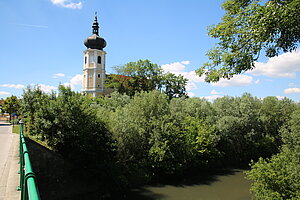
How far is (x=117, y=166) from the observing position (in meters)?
17.4

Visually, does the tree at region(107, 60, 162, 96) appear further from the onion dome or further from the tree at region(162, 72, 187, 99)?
the onion dome

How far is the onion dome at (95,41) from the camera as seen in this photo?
52406 millimetres

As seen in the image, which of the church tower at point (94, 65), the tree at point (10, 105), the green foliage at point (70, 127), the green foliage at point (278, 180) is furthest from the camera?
the church tower at point (94, 65)

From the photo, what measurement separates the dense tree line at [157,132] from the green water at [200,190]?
133 cm

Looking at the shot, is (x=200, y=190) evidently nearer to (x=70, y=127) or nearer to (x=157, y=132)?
(x=157, y=132)

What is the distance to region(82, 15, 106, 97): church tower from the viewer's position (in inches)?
2077

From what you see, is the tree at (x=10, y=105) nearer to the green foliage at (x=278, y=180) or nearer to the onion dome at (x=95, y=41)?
the onion dome at (x=95, y=41)

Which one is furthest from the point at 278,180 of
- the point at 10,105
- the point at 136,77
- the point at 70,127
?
the point at 10,105

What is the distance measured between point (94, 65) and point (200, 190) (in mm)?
42146

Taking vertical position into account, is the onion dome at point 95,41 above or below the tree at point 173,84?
above

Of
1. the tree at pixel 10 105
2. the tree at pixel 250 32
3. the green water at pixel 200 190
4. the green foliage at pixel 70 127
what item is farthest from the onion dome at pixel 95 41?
the tree at pixel 250 32

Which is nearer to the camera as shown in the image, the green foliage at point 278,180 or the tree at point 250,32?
the tree at point 250,32

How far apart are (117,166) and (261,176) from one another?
10.2 m

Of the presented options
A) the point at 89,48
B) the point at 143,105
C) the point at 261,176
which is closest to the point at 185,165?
the point at 143,105
